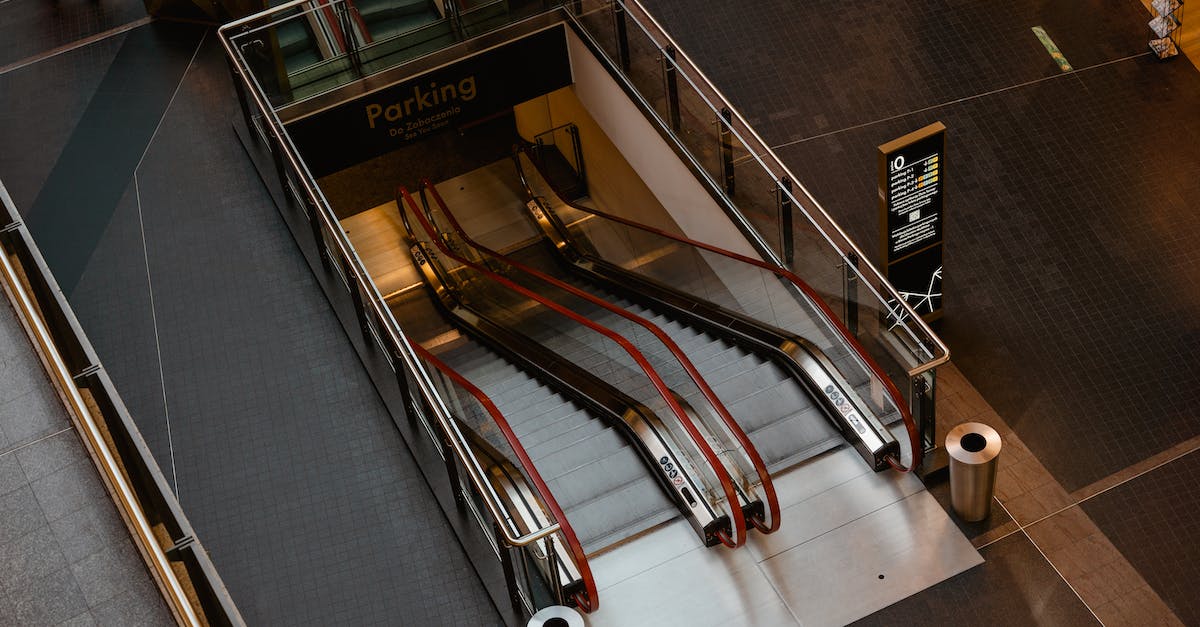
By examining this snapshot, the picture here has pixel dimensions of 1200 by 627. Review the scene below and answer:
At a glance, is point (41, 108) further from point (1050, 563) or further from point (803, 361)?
point (1050, 563)

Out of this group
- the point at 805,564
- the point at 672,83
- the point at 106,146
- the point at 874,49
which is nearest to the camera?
the point at 805,564

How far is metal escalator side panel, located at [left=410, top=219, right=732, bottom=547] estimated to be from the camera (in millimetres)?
7828

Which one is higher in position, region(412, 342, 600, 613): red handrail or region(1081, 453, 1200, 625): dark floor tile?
region(412, 342, 600, 613): red handrail

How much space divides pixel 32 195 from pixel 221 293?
214 cm

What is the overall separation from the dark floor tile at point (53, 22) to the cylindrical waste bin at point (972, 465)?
7918 millimetres

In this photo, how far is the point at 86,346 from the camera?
17.2 ft

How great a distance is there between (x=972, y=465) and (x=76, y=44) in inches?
325

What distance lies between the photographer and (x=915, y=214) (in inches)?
351

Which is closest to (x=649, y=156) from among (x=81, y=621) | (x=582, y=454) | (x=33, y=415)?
(x=582, y=454)

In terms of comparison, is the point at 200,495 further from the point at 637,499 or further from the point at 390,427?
the point at 637,499

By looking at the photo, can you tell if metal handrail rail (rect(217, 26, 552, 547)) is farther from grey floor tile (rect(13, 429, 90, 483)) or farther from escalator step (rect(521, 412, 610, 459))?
grey floor tile (rect(13, 429, 90, 483))

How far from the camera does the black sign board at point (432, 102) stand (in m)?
11.1

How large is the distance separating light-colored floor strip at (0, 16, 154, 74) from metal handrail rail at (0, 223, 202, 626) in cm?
689

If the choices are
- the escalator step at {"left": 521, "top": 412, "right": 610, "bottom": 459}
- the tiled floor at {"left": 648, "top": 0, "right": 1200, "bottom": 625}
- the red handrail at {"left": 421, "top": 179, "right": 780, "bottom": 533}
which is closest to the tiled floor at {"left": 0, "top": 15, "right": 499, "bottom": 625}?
the escalator step at {"left": 521, "top": 412, "right": 610, "bottom": 459}
